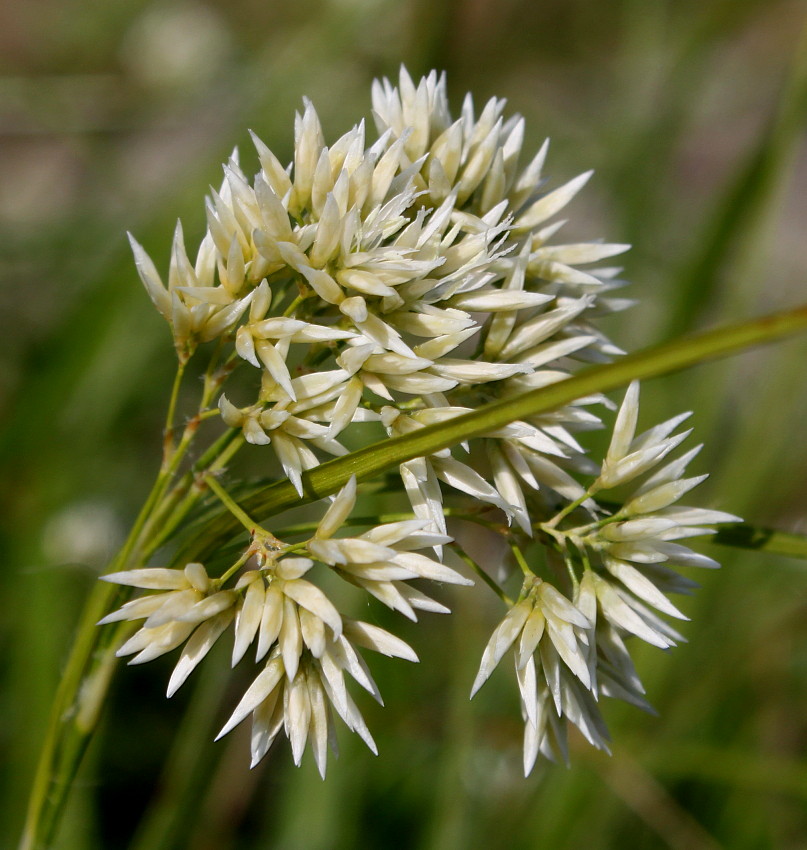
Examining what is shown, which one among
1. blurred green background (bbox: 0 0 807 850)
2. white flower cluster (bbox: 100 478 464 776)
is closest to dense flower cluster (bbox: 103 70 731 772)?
white flower cluster (bbox: 100 478 464 776)

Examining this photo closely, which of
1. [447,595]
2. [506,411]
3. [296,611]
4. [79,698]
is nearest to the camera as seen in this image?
[506,411]

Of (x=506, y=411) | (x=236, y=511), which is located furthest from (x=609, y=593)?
(x=236, y=511)

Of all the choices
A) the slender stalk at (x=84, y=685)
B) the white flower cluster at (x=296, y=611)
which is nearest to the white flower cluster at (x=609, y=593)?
the white flower cluster at (x=296, y=611)

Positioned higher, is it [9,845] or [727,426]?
[727,426]

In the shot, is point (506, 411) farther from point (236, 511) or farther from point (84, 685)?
point (84, 685)

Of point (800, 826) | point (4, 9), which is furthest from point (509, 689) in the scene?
point (4, 9)

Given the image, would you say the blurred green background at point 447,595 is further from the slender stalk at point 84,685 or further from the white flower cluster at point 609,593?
the white flower cluster at point 609,593

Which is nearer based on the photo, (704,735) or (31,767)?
(31,767)

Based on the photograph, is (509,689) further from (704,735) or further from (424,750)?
(704,735)
